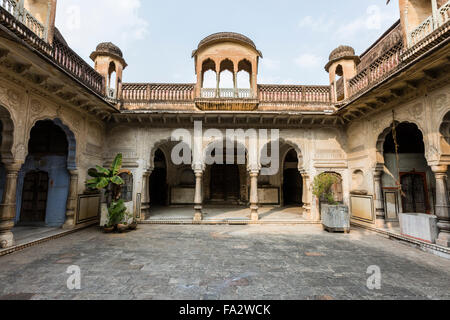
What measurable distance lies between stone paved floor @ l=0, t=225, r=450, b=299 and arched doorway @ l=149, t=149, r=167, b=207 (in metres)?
7.72

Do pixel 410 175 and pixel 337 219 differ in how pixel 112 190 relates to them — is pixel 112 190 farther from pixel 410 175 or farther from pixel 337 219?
pixel 410 175

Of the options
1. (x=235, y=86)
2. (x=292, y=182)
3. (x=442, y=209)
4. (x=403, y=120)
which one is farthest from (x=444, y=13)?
(x=292, y=182)

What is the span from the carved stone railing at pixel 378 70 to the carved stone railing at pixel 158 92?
23.7 feet

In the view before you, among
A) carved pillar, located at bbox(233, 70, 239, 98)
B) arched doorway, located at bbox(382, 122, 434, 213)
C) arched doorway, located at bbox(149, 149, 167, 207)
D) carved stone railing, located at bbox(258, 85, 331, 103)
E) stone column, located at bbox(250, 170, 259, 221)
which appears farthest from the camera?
arched doorway, located at bbox(149, 149, 167, 207)

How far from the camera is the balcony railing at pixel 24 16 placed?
5195 millimetres

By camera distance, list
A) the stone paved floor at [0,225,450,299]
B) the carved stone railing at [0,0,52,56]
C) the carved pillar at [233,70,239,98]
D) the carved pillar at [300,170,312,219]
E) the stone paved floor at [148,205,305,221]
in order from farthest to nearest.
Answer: the carved pillar at [233,70,239,98] < the stone paved floor at [148,205,305,221] < the carved pillar at [300,170,312,219] < the carved stone railing at [0,0,52,56] < the stone paved floor at [0,225,450,299]

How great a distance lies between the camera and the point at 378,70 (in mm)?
7570

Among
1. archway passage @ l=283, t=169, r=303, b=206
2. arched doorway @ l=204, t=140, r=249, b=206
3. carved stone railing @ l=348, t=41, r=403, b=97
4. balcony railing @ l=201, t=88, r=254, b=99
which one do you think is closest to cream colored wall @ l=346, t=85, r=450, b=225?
carved stone railing @ l=348, t=41, r=403, b=97

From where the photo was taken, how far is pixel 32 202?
805cm

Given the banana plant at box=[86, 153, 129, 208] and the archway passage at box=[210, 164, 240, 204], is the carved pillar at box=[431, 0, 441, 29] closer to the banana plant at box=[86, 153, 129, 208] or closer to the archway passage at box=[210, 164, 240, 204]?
the banana plant at box=[86, 153, 129, 208]

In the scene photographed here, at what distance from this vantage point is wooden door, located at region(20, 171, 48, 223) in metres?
8.01

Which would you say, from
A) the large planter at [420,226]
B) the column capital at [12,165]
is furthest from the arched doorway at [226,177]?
the column capital at [12,165]

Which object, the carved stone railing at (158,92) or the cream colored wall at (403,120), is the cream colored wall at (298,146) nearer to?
the cream colored wall at (403,120)
